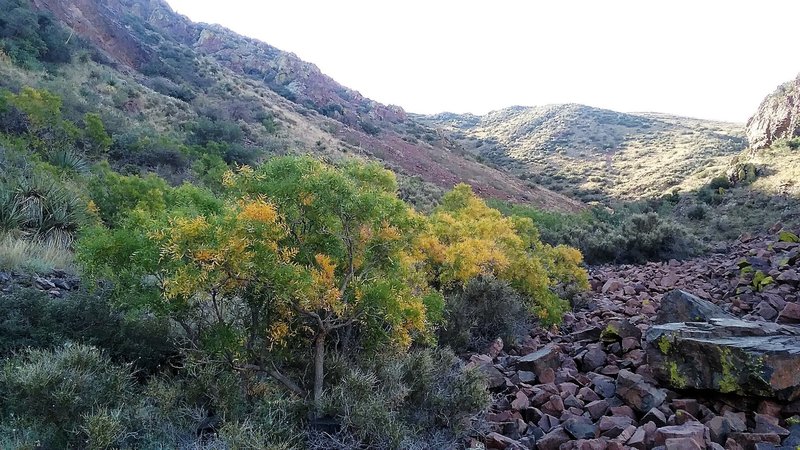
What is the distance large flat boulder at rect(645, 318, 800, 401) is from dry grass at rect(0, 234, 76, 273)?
27.0 feet

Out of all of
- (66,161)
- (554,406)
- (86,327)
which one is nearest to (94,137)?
(66,161)

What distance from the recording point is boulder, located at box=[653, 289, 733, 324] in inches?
298

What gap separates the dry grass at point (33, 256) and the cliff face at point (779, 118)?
131 ft

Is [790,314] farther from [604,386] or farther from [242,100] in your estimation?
[242,100]

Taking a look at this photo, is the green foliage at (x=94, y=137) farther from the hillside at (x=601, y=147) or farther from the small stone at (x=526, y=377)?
the hillside at (x=601, y=147)

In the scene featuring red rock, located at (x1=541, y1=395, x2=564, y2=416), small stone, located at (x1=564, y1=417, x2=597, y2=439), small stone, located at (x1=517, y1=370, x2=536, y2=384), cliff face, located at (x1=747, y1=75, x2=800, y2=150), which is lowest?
small stone, located at (x1=517, y1=370, x2=536, y2=384)

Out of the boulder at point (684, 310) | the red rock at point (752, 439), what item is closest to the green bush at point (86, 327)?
the red rock at point (752, 439)

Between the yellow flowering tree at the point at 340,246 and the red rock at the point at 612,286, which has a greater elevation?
the yellow flowering tree at the point at 340,246

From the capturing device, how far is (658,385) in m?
6.12

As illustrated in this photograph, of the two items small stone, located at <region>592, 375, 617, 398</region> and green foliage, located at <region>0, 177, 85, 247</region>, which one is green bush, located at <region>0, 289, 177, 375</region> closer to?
green foliage, located at <region>0, 177, 85, 247</region>

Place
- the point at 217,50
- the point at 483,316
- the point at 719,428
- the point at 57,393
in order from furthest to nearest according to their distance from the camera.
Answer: the point at 217,50, the point at 483,316, the point at 719,428, the point at 57,393

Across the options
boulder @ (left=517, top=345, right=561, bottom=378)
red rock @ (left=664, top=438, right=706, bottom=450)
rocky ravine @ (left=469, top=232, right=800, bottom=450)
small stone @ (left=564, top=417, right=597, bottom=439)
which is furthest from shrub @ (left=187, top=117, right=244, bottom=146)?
red rock @ (left=664, top=438, right=706, bottom=450)

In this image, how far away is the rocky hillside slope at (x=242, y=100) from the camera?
2808 cm

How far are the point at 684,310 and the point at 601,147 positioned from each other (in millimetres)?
57161
